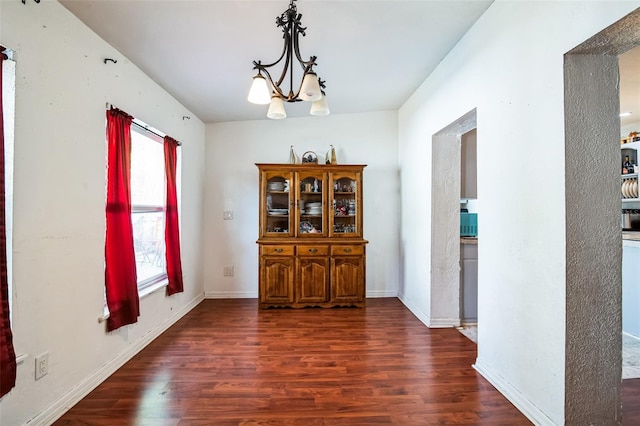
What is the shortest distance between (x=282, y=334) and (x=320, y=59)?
2.58 meters

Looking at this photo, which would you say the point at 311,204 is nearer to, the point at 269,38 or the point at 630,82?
the point at 269,38

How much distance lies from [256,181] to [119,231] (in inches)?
87.5

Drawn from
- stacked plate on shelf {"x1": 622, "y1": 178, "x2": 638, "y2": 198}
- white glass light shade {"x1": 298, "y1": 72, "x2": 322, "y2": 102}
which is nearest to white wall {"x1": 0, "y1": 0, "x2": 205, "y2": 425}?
white glass light shade {"x1": 298, "y1": 72, "x2": 322, "y2": 102}

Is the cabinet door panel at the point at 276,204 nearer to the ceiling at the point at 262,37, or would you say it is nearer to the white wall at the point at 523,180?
the ceiling at the point at 262,37

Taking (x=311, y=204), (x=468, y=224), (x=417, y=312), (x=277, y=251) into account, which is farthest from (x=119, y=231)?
(x=468, y=224)

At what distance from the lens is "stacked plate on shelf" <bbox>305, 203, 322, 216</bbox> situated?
4102mm

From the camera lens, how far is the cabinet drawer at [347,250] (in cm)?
395

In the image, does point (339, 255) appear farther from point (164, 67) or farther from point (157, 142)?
point (164, 67)

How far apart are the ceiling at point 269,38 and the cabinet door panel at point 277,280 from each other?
1.98m

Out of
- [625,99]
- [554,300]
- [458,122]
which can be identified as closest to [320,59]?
[458,122]

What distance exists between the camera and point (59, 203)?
6.14ft

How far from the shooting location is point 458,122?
9.13 feet

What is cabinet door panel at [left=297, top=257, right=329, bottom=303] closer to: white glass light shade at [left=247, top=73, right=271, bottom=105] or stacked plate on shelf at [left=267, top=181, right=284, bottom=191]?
stacked plate on shelf at [left=267, top=181, right=284, bottom=191]

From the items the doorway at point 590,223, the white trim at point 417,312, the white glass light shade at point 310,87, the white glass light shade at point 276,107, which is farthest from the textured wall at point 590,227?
the white trim at point 417,312
